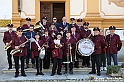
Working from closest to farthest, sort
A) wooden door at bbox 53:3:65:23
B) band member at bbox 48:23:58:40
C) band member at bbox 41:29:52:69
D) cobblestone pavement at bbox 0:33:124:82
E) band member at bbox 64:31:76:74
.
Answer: cobblestone pavement at bbox 0:33:124:82
band member at bbox 64:31:76:74
band member at bbox 41:29:52:69
band member at bbox 48:23:58:40
wooden door at bbox 53:3:65:23

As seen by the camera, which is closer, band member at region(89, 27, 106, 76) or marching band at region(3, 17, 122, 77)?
marching band at region(3, 17, 122, 77)

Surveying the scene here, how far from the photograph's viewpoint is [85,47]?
41.2 feet

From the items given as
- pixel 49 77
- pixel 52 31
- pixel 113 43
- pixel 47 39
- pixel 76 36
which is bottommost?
pixel 49 77

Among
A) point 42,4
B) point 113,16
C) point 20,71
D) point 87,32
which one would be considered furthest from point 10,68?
point 113,16

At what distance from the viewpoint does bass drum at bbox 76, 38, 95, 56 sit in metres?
12.5

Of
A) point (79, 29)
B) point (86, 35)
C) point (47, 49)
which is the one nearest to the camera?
point (47, 49)

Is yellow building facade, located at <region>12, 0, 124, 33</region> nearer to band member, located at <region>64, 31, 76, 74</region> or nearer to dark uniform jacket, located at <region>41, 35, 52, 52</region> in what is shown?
dark uniform jacket, located at <region>41, 35, 52, 52</region>

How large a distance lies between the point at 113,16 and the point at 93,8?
108cm

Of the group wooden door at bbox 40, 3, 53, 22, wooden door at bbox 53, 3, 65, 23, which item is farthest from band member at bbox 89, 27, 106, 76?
wooden door at bbox 40, 3, 53, 22

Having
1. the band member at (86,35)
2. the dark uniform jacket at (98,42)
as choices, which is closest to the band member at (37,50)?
the band member at (86,35)

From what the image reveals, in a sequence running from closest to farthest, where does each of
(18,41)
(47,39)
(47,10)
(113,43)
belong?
(18,41), (47,39), (113,43), (47,10)

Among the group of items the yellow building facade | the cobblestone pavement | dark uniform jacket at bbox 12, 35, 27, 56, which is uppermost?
the yellow building facade

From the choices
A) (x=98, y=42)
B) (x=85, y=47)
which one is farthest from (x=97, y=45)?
(x=85, y=47)

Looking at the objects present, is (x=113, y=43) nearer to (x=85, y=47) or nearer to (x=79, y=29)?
(x=85, y=47)
